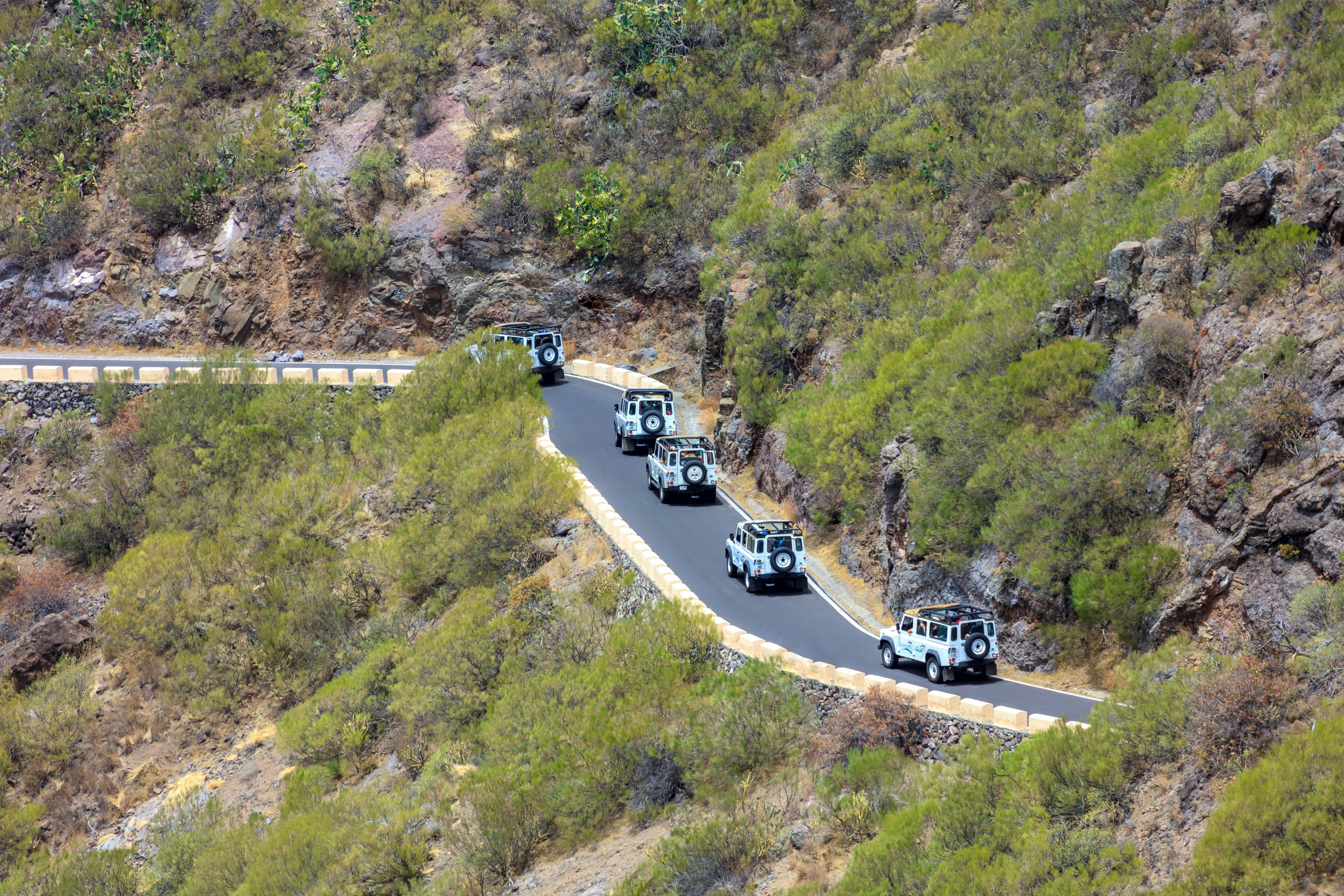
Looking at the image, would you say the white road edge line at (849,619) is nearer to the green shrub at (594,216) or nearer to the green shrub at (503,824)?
the green shrub at (503,824)

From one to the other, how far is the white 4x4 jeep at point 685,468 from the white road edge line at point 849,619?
122 centimetres

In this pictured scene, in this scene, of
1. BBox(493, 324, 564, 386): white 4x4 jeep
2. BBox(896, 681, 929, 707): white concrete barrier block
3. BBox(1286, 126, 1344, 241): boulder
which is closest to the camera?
BBox(896, 681, 929, 707): white concrete barrier block

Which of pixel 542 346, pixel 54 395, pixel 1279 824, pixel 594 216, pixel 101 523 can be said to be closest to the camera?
pixel 1279 824

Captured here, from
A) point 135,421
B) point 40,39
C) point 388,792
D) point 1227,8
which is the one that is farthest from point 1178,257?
point 40,39

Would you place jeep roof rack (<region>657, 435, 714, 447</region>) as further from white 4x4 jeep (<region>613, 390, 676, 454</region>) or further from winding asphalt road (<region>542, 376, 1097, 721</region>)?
white 4x4 jeep (<region>613, 390, 676, 454</region>)

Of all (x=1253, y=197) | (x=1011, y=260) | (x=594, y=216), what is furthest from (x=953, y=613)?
(x=594, y=216)

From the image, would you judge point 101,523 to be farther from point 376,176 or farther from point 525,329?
point 376,176

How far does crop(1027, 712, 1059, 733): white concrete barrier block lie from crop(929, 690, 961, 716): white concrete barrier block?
1.23 metres

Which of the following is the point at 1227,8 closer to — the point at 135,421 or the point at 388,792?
the point at 388,792

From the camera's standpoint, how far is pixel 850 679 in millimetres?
22203

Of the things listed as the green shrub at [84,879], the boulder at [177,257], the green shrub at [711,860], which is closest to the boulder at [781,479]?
the green shrub at [711,860]

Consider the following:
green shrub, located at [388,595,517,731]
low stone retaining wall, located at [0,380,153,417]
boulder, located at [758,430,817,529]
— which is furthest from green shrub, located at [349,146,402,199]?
green shrub, located at [388,595,517,731]

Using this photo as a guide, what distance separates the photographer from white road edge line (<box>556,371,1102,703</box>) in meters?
22.1

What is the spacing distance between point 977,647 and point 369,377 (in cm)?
3220
